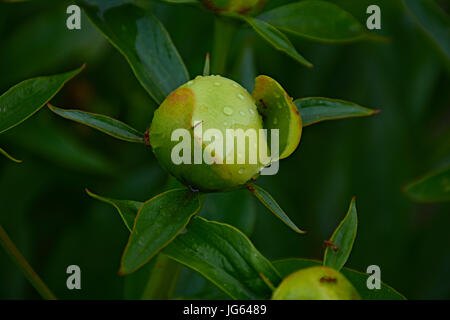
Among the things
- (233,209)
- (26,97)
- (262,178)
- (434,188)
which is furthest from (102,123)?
(262,178)

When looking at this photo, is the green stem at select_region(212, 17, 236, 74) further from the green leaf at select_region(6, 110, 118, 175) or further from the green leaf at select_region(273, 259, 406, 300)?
the green leaf at select_region(6, 110, 118, 175)

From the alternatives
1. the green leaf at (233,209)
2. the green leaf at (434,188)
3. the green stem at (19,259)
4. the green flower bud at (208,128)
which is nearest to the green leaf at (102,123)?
the green flower bud at (208,128)

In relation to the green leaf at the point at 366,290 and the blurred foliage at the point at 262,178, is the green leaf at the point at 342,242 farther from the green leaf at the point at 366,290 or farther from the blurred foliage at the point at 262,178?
the blurred foliage at the point at 262,178

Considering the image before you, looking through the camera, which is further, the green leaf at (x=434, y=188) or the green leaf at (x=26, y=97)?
the green leaf at (x=434, y=188)

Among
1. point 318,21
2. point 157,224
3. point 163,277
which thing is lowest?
point 163,277

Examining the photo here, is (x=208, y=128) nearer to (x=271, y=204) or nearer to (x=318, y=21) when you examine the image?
(x=271, y=204)

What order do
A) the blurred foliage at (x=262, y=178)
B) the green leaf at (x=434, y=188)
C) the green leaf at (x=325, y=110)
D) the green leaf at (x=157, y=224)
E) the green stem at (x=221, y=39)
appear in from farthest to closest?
the blurred foliage at (x=262, y=178) → the green leaf at (x=434, y=188) → the green stem at (x=221, y=39) → the green leaf at (x=325, y=110) → the green leaf at (x=157, y=224)
